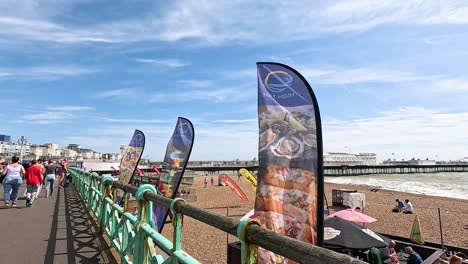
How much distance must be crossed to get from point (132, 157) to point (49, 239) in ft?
9.87

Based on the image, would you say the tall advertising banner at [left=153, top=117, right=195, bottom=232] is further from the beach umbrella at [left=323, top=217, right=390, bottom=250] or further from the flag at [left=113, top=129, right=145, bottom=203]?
the beach umbrella at [left=323, top=217, right=390, bottom=250]

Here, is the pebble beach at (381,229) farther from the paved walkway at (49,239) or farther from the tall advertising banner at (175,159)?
the paved walkway at (49,239)

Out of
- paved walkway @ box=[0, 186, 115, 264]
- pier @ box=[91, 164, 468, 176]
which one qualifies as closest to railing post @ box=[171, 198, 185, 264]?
paved walkway @ box=[0, 186, 115, 264]

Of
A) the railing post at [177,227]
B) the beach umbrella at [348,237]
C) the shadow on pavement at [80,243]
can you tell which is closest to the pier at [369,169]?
the beach umbrella at [348,237]

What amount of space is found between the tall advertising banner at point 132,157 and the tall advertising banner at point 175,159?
234 cm

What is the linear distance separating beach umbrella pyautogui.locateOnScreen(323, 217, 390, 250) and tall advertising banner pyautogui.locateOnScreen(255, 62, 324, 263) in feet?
17.4

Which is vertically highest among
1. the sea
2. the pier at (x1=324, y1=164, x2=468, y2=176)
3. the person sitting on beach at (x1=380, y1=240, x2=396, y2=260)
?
the person sitting on beach at (x1=380, y1=240, x2=396, y2=260)

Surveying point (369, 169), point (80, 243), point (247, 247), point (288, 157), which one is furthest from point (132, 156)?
point (369, 169)

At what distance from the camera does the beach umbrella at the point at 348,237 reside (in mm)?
7759

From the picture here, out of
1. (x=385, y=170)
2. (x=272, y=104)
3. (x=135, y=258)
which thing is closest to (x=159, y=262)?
(x=135, y=258)

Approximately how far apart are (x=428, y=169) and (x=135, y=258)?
133644 mm

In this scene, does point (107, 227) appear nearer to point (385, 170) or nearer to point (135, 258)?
point (135, 258)

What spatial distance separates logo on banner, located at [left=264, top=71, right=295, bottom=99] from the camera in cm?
313

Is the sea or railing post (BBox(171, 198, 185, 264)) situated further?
the sea
